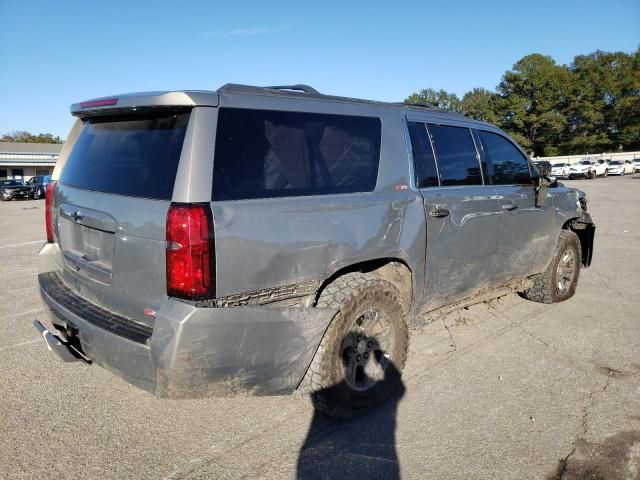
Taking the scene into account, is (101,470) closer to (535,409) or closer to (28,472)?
(28,472)

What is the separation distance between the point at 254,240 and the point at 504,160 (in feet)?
9.83

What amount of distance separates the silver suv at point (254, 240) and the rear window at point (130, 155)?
0.01 meters

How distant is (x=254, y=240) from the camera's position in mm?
2588

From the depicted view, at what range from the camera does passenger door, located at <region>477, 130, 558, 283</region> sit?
4441mm

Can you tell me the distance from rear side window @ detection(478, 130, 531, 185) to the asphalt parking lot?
1464 millimetres

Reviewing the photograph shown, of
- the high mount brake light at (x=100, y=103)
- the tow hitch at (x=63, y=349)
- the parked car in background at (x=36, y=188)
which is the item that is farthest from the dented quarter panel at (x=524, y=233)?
the parked car in background at (x=36, y=188)

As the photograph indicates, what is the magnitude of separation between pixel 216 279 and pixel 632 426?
2.70m

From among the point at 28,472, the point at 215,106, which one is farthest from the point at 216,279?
the point at 28,472

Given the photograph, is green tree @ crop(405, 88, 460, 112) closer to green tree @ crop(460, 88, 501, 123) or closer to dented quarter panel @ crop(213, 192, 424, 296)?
green tree @ crop(460, 88, 501, 123)

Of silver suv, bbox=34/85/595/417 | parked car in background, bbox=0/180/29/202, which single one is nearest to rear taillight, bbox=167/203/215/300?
silver suv, bbox=34/85/595/417

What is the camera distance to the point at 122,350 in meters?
2.62

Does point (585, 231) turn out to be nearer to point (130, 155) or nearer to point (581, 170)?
point (130, 155)

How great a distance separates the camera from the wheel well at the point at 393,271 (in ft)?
10.8

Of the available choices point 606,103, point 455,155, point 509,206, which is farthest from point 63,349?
point 606,103
